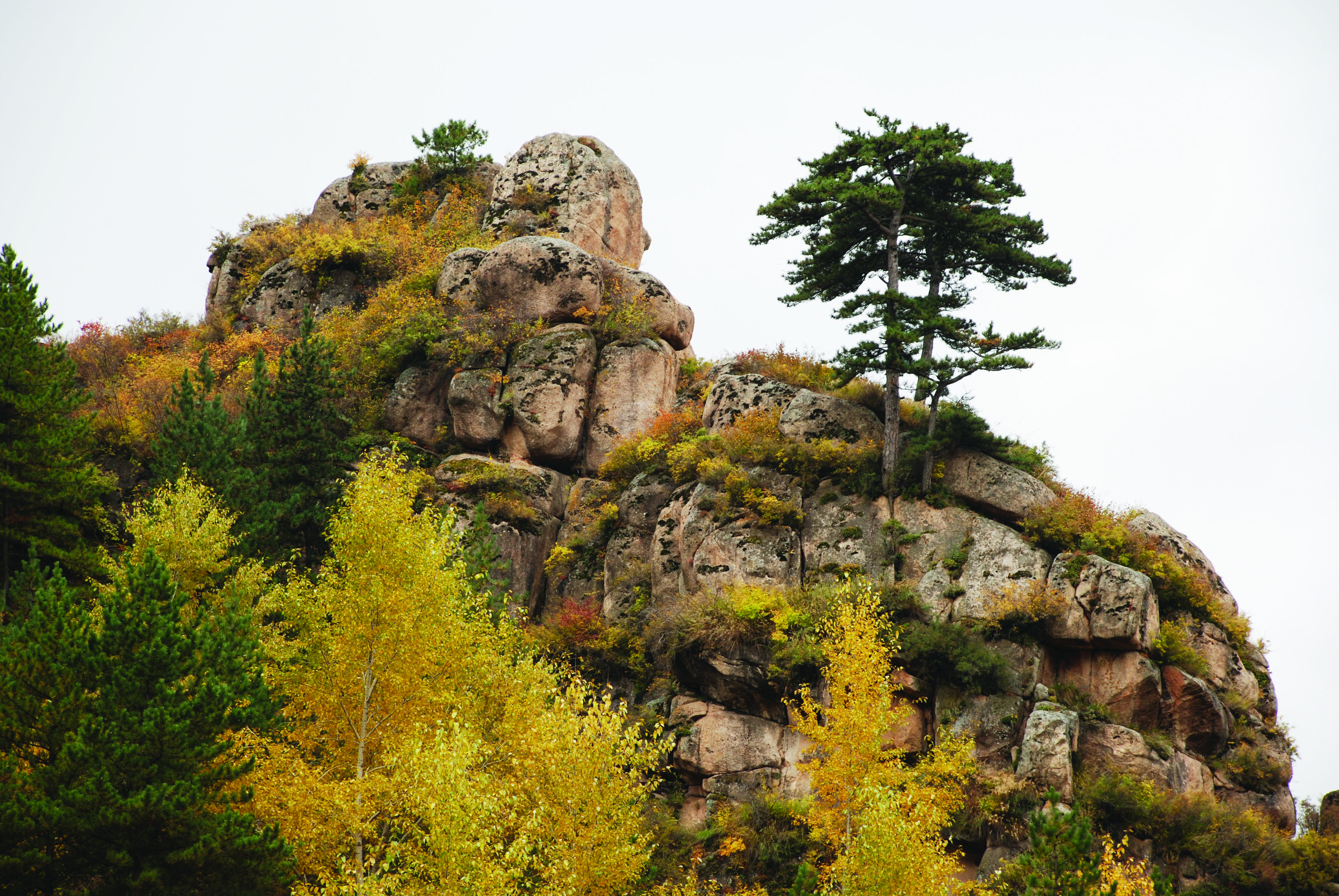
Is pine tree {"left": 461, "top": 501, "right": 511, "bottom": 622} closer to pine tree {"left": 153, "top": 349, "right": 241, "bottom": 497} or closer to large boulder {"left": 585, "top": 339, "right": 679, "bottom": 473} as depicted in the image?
pine tree {"left": 153, "top": 349, "right": 241, "bottom": 497}

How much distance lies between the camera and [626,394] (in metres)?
48.3

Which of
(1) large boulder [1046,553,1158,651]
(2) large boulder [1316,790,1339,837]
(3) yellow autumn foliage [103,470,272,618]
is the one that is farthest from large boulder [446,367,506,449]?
(2) large boulder [1316,790,1339,837]

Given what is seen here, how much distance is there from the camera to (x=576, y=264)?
166 ft

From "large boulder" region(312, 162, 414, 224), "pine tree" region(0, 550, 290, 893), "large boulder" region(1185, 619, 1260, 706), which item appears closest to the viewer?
"pine tree" region(0, 550, 290, 893)

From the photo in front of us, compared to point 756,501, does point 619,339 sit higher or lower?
higher

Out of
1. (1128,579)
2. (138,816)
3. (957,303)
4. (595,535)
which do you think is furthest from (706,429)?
(138,816)

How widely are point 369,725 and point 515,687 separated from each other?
388cm

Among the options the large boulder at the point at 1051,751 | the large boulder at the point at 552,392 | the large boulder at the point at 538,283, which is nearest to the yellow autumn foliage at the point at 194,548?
the large boulder at the point at 552,392

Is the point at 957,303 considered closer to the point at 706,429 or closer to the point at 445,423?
the point at 706,429

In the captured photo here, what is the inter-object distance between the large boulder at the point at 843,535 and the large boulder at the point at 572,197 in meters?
25.9

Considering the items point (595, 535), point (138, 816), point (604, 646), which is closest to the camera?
point (138, 816)

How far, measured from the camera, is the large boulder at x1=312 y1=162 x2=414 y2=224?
212 feet

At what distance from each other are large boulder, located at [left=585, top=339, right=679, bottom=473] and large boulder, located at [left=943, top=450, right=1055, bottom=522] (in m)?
15.4

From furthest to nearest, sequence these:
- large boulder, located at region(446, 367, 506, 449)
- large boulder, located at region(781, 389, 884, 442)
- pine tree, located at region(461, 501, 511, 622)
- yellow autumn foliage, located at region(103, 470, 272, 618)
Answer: large boulder, located at region(446, 367, 506, 449) → large boulder, located at region(781, 389, 884, 442) → pine tree, located at region(461, 501, 511, 622) → yellow autumn foliage, located at region(103, 470, 272, 618)
